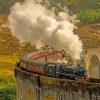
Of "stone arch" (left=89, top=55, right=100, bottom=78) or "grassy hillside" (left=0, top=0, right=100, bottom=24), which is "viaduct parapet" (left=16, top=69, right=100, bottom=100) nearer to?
"stone arch" (left=89, top=55, right=100, bottom=78)

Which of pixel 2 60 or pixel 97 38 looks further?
pixel 97 38

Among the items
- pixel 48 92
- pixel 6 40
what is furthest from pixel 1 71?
pixel 48 92

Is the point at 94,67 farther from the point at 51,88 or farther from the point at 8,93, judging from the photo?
the point at 8,93

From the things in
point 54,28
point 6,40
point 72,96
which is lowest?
point 72,96

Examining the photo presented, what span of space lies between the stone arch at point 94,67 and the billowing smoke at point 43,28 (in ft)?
14.8

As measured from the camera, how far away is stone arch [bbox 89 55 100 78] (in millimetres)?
39162

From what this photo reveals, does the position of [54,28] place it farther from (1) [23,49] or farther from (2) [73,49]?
(1) [23,49]

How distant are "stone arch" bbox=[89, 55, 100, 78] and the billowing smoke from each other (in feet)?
14.8

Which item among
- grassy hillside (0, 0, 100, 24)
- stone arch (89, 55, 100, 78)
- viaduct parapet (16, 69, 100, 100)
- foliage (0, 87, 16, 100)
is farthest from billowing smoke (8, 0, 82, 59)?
grassy hillside (0, 0, 100, 24)

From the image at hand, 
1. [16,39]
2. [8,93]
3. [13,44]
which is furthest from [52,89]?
[16,39]

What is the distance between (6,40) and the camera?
408 feet

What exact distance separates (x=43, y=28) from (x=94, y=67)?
25.8ft

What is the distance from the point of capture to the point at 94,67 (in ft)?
132

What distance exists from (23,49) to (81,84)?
88200 mm
